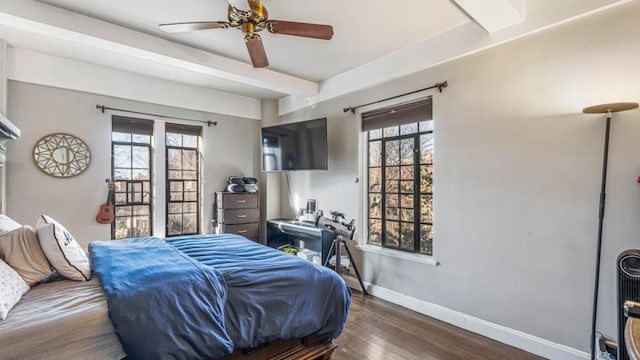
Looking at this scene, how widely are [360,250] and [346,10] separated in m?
2.60

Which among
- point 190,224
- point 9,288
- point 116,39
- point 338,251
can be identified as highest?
point 116,39

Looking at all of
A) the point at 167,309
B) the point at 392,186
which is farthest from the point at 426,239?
the point at 167,309

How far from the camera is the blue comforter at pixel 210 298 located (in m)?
1.50

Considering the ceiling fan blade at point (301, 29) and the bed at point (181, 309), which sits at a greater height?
the ceiling fan blade at point (301, 29)

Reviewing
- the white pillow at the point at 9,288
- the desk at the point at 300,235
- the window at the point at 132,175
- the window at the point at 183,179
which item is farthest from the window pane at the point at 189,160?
the white pillow at the point at 9,288

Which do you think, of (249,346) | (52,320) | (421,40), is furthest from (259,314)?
(421,40)

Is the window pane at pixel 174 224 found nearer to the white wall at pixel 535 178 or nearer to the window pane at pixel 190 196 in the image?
the window pane at pixel 190 196

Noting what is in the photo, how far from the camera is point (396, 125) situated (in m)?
3.50

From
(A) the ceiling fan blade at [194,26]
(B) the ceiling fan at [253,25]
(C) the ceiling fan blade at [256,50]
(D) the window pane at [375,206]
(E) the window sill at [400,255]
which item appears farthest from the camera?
(D) the window pane at [375,206]

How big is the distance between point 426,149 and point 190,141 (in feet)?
10.9

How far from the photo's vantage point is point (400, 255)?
334 cm

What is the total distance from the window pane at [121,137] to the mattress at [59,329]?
279 centimetres

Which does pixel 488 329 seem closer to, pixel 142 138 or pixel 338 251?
pixel 338 251

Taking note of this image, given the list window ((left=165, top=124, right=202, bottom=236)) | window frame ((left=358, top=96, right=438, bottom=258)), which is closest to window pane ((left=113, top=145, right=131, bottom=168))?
window ((left=165, top=124, right=202, bottom=236))
